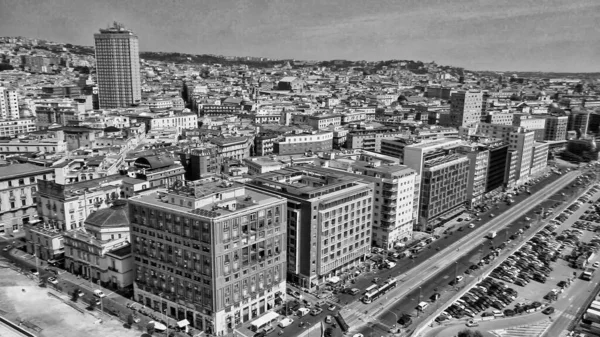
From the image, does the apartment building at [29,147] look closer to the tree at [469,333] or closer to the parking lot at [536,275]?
the parking lot at [536,275]

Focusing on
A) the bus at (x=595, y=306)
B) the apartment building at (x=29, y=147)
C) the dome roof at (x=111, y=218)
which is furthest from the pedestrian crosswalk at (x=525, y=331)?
the apartment building at (x=29, y=147)

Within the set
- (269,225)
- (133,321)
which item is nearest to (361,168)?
(269,225)

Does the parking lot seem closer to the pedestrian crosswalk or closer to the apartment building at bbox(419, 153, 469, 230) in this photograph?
the pedestrian crosswalk

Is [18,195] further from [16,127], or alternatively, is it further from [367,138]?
[367,138]

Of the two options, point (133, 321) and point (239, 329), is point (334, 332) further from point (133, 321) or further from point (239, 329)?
point (133, 321)

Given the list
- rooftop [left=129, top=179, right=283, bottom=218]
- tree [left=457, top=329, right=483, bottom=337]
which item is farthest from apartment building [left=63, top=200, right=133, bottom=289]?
tree [left=457, top=329, right=483, bottom=337]

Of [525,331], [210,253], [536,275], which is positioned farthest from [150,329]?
[536,275]

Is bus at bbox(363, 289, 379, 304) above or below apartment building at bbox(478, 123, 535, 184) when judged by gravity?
below
